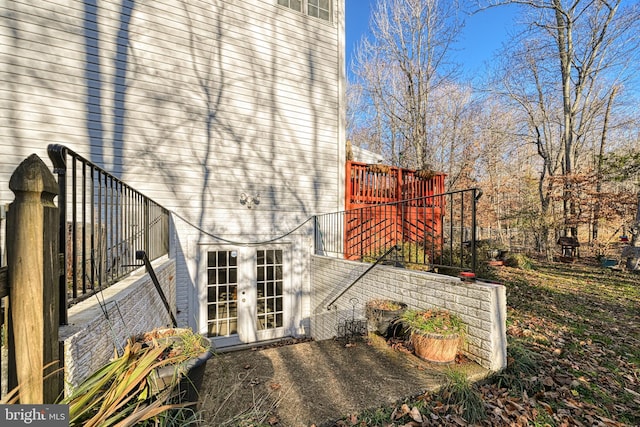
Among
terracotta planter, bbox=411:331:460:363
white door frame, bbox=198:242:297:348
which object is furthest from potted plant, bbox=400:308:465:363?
white door frame, bbox=198:242:297:348

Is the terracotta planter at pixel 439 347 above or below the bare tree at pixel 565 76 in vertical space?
below

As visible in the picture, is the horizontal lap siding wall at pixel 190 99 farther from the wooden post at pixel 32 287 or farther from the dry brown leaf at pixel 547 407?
the dry brown leaf at pixel 547 407

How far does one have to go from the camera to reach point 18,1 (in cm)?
422

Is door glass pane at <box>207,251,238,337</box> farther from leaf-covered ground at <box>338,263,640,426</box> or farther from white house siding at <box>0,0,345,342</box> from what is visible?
leaf-covered ground at <box>338,263,640,426</box>

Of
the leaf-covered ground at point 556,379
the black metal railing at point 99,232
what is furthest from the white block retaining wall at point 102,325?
the leaf-covered ground at point 556,379

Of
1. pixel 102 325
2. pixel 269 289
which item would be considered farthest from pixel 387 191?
pixel 102 325

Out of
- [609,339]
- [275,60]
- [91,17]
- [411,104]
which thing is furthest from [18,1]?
[411,104]

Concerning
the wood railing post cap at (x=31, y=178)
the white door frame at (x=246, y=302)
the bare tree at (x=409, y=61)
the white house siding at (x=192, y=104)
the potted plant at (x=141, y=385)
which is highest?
the bare tree at (x=409, y=61)

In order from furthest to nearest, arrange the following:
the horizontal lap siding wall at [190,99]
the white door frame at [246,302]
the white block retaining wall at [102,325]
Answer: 1. the white door frame at [246,302]
2. the horizontal lap siding wall at [190,99]
3. the white block retaining wall at [102,325]

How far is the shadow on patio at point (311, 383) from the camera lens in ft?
6.64

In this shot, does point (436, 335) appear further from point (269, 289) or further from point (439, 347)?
point (269, 289)

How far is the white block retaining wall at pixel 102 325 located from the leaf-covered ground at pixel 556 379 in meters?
1.55

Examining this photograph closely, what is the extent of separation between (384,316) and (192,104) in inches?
196

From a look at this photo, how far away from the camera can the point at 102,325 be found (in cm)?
154
